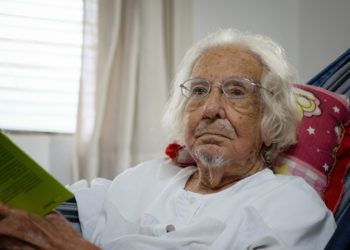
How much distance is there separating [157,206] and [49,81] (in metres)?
1.36

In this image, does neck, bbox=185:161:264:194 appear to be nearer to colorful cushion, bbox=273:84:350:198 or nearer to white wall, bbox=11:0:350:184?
colorful cushion, bbox=273:84:350:198

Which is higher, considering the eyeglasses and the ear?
the eyeglasses

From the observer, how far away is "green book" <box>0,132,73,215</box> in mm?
714

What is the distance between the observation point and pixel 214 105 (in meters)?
1.13

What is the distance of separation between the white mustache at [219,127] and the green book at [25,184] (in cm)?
44

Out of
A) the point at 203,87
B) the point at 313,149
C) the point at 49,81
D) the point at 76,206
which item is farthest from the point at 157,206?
the point at 49,81

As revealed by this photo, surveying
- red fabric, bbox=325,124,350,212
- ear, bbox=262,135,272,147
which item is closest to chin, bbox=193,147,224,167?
ear, bbox=262,135,272,147

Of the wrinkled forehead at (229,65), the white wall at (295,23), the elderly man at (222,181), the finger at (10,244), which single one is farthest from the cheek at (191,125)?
the white wall at (295,23)

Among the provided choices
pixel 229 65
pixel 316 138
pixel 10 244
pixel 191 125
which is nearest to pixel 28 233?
pixel 10 244

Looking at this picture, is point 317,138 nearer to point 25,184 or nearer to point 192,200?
point 192,200

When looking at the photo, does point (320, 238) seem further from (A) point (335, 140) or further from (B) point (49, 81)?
(B) point (49, 81)

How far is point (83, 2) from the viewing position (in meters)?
2.26

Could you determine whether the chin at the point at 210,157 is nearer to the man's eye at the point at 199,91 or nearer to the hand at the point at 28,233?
the man's eye at the point at 199,91

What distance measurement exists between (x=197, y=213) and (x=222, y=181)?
0.14m
